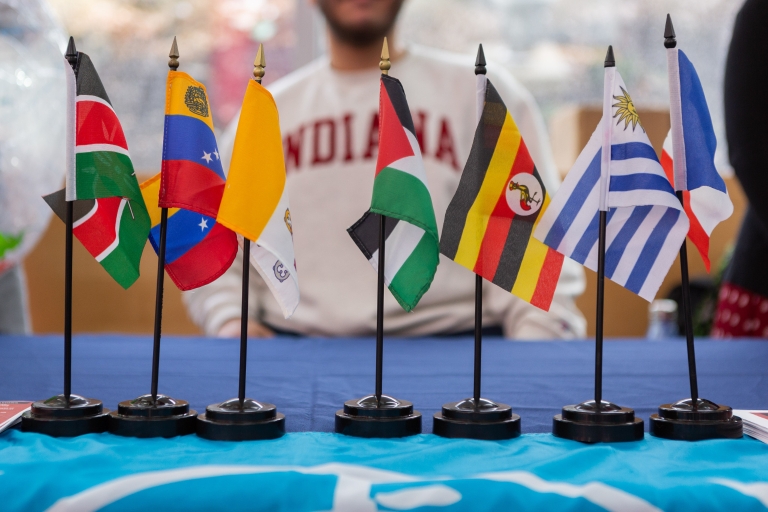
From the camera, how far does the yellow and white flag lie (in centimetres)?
70

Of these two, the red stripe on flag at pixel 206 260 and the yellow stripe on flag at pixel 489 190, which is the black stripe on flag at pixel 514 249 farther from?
the red stripe on flag at pixel 206 260

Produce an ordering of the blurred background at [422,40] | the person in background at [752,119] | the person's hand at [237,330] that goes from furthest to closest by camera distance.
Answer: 1. the blurred background at [422,40]
2. the person's hand at [237,330]
3. the person in background at [752,119]

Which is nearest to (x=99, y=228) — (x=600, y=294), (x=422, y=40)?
(x=600, y=294)

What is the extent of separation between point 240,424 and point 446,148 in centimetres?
123

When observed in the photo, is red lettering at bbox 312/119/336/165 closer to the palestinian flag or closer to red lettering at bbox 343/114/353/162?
red lettering at bbox 343/114/353/162

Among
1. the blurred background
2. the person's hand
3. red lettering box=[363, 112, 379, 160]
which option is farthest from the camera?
the blurred background

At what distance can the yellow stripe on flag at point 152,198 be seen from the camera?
31.0 inches

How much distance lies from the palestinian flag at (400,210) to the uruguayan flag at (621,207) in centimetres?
12

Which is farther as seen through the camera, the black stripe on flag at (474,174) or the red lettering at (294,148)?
the red lettering at (294,148)

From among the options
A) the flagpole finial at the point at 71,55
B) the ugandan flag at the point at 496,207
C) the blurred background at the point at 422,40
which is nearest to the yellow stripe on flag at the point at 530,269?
the ugandan flag at the point at 496,207

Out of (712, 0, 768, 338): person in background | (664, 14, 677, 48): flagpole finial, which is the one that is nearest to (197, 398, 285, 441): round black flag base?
(664, 14, 677, 48): flagpole finial

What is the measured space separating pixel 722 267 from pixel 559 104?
117 centimetres

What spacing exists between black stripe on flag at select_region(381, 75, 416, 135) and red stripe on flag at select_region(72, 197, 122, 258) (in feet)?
0.94

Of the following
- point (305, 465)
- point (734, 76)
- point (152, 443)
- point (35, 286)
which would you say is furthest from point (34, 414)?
point (35, 286)
